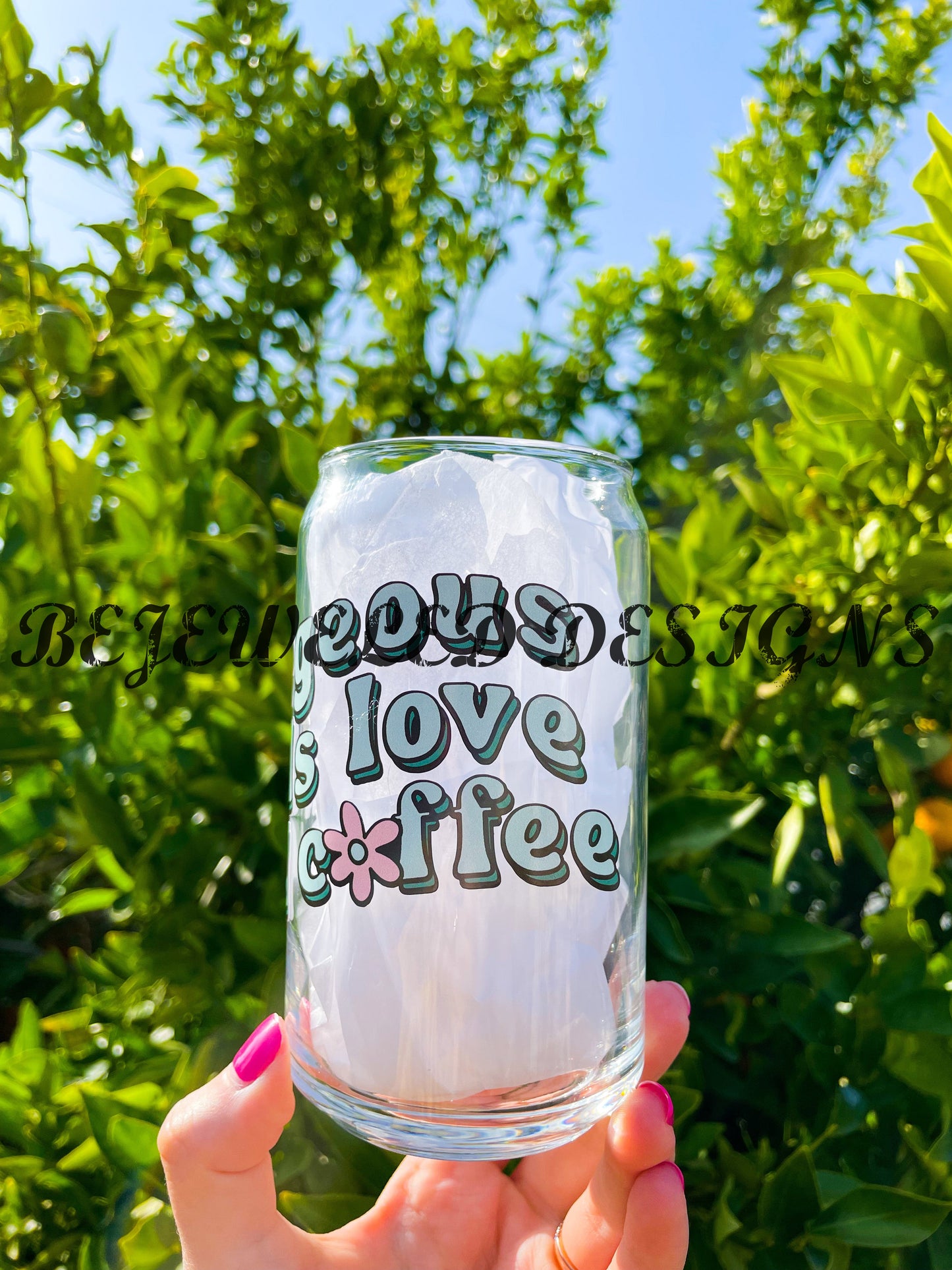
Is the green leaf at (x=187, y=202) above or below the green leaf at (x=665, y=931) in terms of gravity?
above

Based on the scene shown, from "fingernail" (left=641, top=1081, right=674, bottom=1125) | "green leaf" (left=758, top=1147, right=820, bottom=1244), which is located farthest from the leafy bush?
"fingernail" (left=641, top=1081, right=674, bottom=1125)

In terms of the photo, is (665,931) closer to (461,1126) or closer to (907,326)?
(461,1126)

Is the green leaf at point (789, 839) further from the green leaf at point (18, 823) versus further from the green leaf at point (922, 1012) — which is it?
the green leaf at point (18, 823)

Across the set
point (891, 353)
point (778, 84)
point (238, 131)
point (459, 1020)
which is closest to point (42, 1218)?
point (459, 1020)

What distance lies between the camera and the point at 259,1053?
353 mm

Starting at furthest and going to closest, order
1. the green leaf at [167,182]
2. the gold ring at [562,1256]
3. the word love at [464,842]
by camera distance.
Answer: the green leaf at [167,182], the gold ring at [562,1256], the word love at [464,842]

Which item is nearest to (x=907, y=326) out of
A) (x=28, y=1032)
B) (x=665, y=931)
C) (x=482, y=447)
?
(x=482, y=447)

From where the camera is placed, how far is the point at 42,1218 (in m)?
0.49

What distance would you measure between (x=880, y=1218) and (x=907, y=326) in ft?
1.52

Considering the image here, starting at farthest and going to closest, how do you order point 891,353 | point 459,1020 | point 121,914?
point 121,914 < point 891,353 < point 459,1020

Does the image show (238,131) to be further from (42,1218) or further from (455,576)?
(42,1218)

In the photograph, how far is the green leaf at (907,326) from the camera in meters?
0.41

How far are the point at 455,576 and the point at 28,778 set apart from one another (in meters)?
0.36

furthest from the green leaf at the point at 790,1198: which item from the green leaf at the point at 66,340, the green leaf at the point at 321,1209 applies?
the green leaf at the point at 66,340
